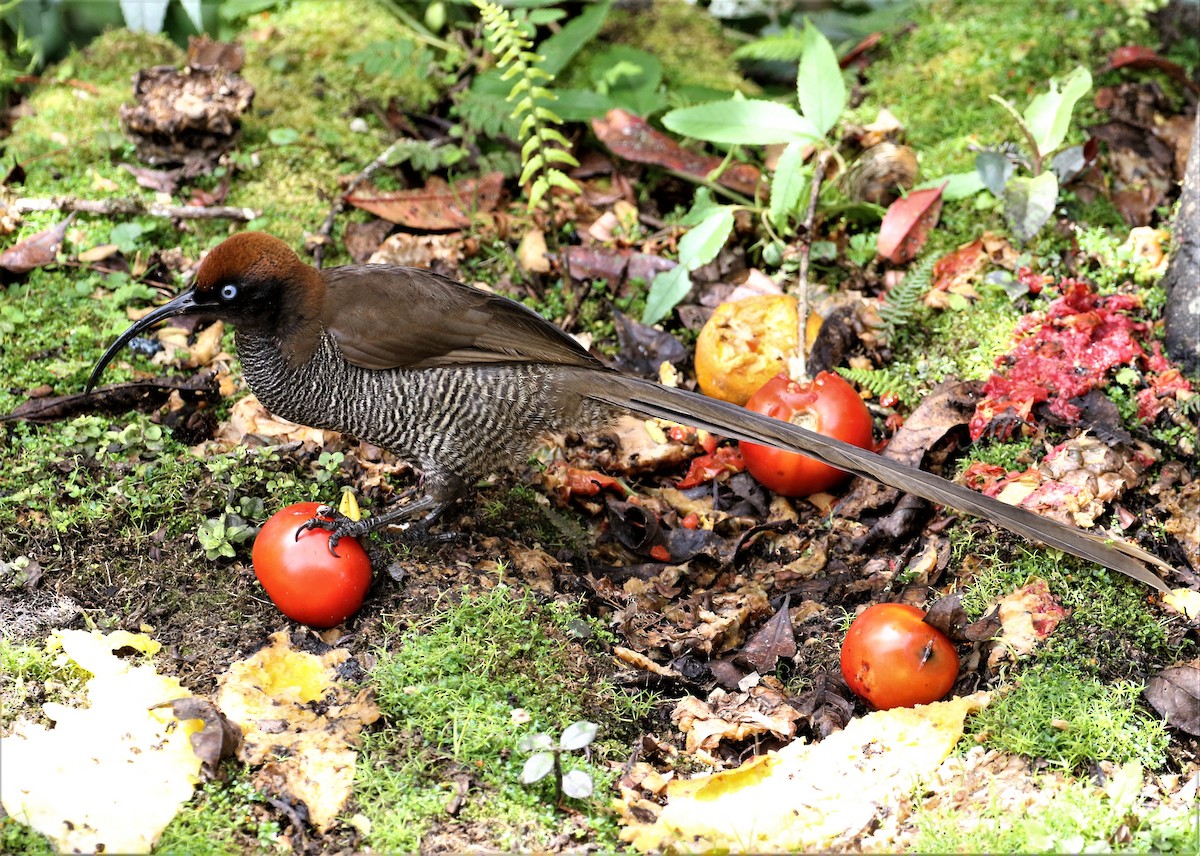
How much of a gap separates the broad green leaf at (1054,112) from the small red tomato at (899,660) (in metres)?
2.54

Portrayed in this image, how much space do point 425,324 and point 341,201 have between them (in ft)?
5.70

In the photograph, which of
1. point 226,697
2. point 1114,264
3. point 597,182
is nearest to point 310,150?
point 597,182

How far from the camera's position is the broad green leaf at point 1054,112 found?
4.83 meters

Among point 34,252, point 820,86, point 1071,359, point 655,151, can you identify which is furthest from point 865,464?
point 34,252

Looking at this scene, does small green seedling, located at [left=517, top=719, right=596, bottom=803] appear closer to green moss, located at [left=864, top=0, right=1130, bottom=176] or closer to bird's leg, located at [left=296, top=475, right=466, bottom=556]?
bird's leg, located at [left=296, top=475, right=466, bottom=556]

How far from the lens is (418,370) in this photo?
4.03 meters

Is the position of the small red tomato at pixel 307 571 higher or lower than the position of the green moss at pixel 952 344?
higher

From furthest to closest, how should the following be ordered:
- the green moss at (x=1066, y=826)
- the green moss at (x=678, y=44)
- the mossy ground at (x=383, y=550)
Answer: the green moss at (x=678, y=44) < the mossy ground at (x=383, y=550) < the green moss at (x=1066, y=826)

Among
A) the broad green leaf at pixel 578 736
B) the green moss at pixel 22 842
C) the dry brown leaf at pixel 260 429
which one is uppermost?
the broad green leaf at pixel 578 736

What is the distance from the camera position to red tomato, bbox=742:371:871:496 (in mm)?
4141

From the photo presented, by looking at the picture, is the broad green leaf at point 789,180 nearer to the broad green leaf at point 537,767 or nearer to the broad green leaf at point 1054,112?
the broad green leaf at point 1054,112

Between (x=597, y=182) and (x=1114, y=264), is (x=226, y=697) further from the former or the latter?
(x=1114, y=264)

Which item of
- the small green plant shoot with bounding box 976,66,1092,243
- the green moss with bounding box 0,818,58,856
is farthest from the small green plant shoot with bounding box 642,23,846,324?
the green moss with bounding box 0,818,58,856

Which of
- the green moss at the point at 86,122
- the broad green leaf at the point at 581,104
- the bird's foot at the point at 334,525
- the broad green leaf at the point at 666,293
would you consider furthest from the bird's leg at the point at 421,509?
the green moss at the point at 86,122
